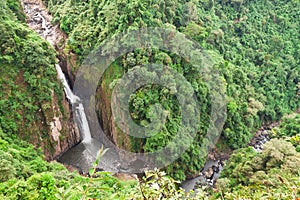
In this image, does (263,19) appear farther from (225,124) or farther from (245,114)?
(225,124)

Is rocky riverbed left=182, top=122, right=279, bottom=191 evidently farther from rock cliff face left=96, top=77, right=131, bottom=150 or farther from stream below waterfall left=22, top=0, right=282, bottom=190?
rock cliff face left=96, top=77, right=131, bottom=150

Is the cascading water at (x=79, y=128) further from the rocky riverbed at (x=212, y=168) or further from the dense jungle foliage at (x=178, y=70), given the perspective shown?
the rocky riverbed at (x=212, y=168)

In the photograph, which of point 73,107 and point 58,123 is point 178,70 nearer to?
point 73,107

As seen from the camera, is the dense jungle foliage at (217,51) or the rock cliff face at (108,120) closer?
the dense jungle foliage at (217,51)

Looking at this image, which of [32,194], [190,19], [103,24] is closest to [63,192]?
[32,194]

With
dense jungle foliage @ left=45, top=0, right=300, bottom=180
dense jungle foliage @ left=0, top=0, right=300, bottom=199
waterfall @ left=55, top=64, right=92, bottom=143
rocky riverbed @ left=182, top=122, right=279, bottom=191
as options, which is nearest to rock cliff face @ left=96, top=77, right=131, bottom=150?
dense jungle foliage @ left=45, top=0, right=300, bottom=180

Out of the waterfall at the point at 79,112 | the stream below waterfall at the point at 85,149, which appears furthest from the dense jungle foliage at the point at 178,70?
the waterfall at the point at 79,112
